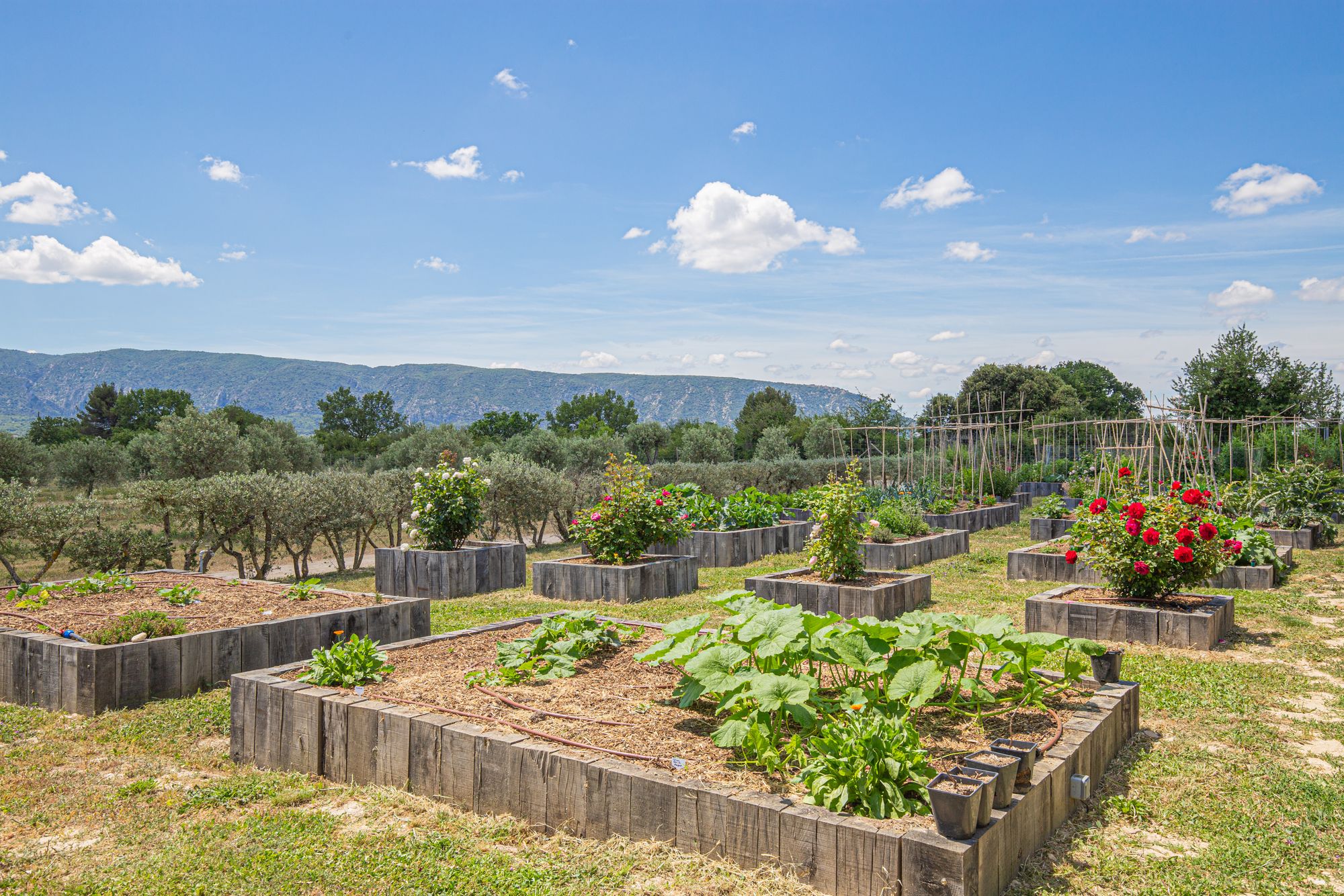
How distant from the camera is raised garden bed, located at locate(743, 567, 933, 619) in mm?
6980

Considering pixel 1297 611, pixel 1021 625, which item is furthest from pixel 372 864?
pixel 1297 611

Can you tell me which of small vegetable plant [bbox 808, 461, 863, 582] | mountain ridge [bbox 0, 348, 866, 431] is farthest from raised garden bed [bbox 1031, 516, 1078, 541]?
mountain ridge [bbox 0, 348, 866, 431]

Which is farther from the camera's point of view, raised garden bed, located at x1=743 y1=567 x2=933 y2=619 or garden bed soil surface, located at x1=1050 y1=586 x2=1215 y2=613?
raised garden bed, located at x1=743 y1=567 x2=933 y2=619

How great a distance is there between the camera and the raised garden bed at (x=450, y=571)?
8836 millimetres

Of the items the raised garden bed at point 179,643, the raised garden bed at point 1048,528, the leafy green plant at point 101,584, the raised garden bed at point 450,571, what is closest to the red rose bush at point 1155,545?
the raised garden bed at point 179,643

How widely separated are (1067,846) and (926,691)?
0.68 meters

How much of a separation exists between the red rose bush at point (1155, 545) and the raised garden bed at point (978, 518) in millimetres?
7165

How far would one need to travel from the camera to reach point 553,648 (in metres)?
4.52

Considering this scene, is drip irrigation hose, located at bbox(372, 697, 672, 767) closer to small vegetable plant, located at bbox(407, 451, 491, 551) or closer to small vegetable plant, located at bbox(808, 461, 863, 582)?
small vegetable plant, located at bbox(808, 461, 863, 582)

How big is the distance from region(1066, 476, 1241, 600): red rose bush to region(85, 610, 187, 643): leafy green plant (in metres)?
6.74

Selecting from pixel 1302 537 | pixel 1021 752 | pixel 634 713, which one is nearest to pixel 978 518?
pixel 1302 537

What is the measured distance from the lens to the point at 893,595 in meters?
7.17

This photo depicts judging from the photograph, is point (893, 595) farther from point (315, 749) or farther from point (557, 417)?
point (557, 417)

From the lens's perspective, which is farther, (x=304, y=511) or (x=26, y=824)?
(x=304, y=511)
